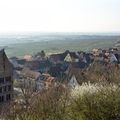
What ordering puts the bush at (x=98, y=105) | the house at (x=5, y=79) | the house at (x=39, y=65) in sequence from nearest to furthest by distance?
1. the bush at (x=98, y=105)
2. the house at (x=5, y=79)
3. the house at (x=39, y=65)

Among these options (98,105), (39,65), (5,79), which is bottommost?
(39,65)

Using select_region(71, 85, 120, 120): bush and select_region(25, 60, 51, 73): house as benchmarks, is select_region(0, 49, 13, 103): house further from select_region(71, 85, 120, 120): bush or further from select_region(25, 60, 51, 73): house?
select_region(25, 60, 51, 73): house

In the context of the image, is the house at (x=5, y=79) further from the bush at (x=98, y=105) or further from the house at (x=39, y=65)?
the house at (x=39, y=65)

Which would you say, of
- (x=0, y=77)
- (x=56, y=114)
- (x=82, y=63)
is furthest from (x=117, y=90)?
(x=82, y=63)

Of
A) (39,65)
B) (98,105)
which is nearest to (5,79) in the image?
(98,105)

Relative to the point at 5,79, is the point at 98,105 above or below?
above

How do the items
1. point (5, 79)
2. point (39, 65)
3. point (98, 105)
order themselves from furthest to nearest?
point (39, 65), point (5, 79), point (98, 105)

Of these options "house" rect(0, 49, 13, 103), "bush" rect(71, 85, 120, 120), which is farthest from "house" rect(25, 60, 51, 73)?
"bush" rect(71, 85, 120, 120)

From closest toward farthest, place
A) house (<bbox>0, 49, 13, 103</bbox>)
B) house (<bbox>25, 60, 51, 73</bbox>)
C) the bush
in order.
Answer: the bush
house (<bbox>0, 49, 13, 103</bbox>)
house (<bbox>25, 60, 51, 73</bbox>)

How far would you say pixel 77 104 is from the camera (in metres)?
23.9

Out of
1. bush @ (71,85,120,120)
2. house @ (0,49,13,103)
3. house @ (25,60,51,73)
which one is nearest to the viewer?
bush @ (71,85,120,120)

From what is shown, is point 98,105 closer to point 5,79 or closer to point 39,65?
point 5,79

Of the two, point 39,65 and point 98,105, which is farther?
point 39,65

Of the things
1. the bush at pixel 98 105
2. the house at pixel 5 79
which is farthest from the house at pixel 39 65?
the bush at pixel 98 105
